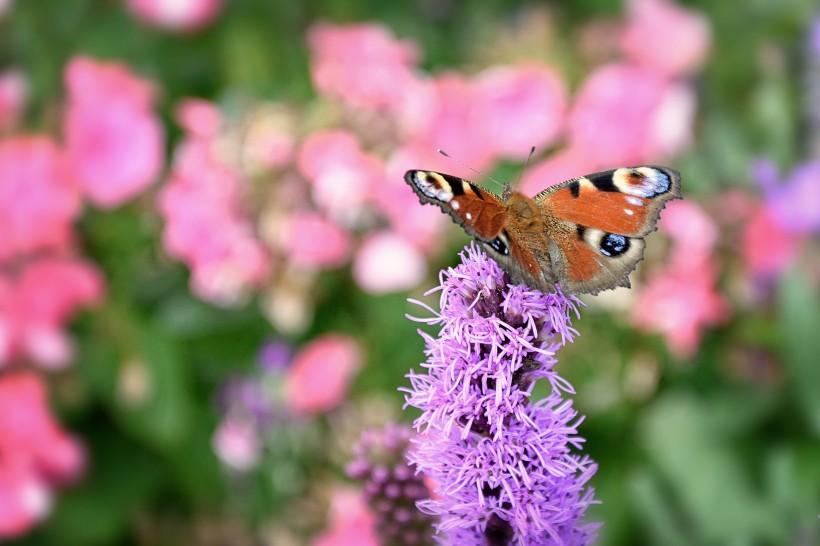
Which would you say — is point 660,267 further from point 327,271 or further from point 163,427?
point 163,427

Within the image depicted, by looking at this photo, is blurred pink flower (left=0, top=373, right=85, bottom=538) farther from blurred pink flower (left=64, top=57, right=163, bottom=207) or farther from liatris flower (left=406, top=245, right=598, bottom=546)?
liatris flower (left=406, top=245, right=598, bottom=546)

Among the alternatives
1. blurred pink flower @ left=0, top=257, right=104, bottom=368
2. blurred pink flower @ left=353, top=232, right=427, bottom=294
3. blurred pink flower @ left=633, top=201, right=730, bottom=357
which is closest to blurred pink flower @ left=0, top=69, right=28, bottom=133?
blurred pink flower @ left=0, top=257, right=104, bottom=368

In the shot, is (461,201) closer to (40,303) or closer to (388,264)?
(388,264)

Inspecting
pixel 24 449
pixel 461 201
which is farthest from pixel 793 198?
pixel 24 449

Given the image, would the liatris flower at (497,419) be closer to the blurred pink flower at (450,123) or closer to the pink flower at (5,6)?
the blurred pink flower at (450,123)

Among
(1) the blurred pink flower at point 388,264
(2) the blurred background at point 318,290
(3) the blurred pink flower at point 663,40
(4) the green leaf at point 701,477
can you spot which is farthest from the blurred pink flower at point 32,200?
(3) the blurred pink flower at point 663,40

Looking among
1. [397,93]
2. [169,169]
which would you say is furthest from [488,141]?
[169,169]
